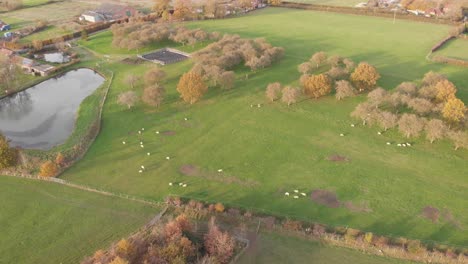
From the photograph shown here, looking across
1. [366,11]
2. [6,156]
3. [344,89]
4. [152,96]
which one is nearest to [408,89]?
[344,89]

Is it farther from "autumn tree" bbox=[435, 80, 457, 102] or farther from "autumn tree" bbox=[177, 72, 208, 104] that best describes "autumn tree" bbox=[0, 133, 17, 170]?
"autumn tree" bbox=[435, 80, 457, 102]

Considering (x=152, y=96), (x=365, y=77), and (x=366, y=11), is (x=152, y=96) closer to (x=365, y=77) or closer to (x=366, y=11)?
(x=365, y=77)

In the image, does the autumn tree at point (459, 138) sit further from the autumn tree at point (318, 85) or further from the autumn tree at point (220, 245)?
the autumn tree at point (220, 245)

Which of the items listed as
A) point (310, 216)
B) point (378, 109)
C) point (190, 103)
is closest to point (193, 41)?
point (190, 103)

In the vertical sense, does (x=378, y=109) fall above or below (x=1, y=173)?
above

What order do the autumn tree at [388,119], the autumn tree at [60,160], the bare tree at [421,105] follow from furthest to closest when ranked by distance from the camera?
1. the bare tree at [421,105]
2. the autumn tree at [388,119]
3. the autumn tree at [60,160]

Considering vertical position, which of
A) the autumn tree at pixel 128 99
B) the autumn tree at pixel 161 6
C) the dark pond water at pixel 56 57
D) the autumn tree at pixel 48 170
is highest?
the autumn tree at pixel 161 6

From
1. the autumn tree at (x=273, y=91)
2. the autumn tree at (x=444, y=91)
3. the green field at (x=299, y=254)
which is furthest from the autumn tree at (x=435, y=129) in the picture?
the autumn tree at (x=273, y=91)

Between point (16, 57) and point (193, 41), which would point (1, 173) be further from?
point (193, 41)
